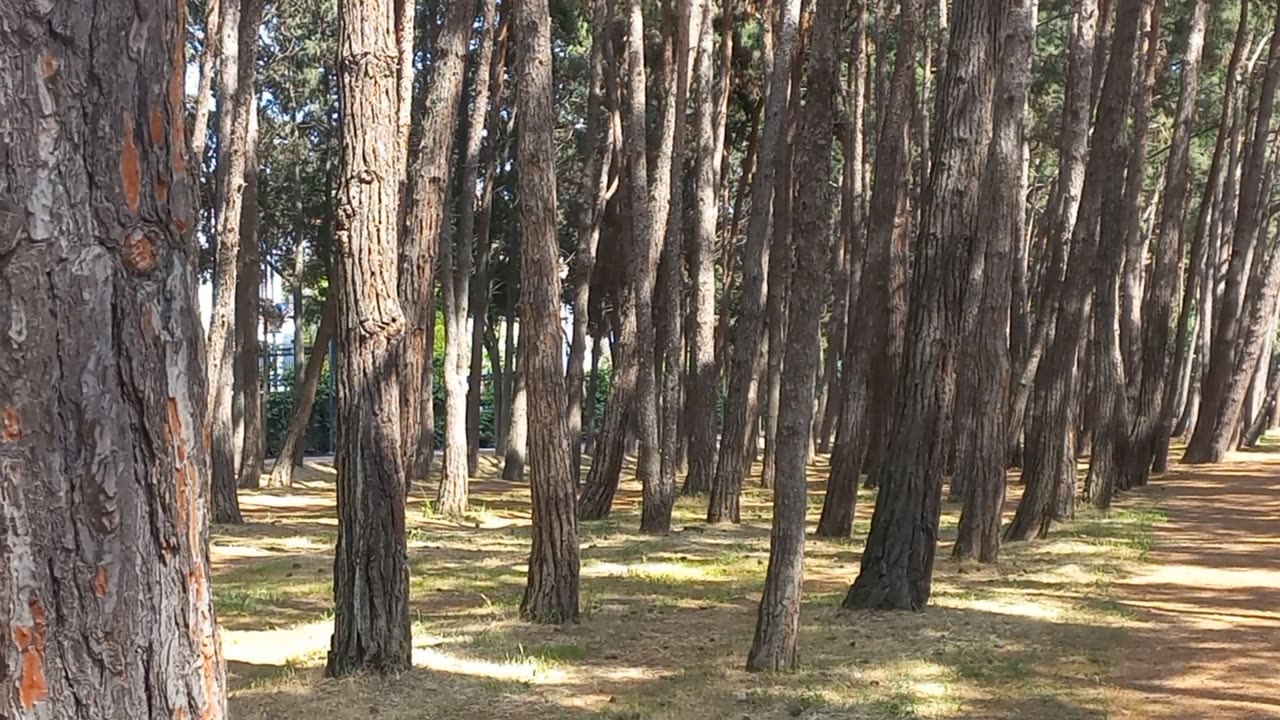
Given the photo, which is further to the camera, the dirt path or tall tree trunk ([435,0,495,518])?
tall tree trunk ([435,0,495,518])

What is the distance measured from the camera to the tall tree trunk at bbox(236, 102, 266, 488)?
18.7 metres

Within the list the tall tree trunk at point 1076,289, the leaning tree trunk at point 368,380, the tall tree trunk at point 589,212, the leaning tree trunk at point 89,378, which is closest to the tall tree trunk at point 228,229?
the tall tree trunk at point 589,212

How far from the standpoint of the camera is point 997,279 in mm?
11938

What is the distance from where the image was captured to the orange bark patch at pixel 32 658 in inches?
78.5

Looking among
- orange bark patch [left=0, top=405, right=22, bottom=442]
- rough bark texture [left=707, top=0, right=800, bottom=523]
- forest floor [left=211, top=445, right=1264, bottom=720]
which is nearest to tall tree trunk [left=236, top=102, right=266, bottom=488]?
forest floor [left=211, top=445, right=1264, bottom=720]

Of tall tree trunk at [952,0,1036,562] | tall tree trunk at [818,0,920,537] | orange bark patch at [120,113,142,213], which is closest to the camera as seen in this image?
orange bark patch at [120,113,142,213]

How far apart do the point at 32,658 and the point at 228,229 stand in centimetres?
1348

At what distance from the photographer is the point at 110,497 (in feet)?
6.77

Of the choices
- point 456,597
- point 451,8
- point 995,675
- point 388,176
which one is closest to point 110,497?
point 388,176

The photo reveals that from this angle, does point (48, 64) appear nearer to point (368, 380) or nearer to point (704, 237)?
point (368, 380)

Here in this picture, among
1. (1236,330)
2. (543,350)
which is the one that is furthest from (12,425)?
(1236,330)

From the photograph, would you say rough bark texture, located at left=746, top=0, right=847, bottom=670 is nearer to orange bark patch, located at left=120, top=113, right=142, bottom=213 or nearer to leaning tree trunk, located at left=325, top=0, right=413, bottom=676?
leaning tree trunk, located at left=325, top=0, right=413, bottom=676

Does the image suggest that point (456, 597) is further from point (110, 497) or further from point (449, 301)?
point (449, 301)

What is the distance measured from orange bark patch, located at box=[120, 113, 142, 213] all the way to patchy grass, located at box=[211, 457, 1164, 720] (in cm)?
505
